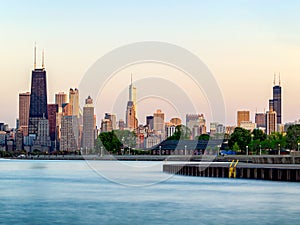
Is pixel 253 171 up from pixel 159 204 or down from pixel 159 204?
up

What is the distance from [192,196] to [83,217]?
17.8 m

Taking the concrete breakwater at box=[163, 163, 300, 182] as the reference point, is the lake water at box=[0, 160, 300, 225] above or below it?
below

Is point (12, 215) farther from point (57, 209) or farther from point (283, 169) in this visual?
point (283, 169)

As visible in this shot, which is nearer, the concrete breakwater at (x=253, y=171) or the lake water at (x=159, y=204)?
the lake water at (x=159, y=204)

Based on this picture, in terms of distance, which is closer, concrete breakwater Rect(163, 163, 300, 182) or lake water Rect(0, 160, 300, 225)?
lake water Rect(0, 160, 300, 225)

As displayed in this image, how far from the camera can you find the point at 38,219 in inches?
2159

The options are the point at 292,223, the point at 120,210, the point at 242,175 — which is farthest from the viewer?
the point at 242,175

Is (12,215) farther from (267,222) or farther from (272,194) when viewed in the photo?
(272,194)

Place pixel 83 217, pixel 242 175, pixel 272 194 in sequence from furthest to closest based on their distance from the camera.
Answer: pixel 242 175, pixel 272 194, pixel 83 217

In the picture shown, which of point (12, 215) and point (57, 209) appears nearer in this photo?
point (12, 215)

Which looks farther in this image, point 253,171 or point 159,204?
point 253,171

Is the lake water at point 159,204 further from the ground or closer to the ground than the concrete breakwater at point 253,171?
closer to the ground

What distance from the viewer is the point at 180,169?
381ft

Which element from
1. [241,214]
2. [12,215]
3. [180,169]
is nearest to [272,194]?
[241,214]
